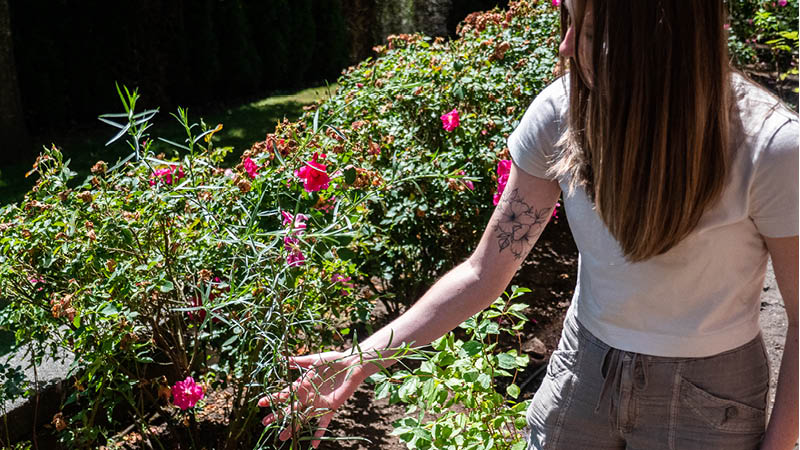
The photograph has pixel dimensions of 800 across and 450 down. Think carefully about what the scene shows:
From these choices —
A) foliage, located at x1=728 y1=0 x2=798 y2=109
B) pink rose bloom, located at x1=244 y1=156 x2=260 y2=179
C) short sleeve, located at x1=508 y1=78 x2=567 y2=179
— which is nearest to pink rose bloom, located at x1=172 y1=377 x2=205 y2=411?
pink rose bloom, located at x1=244 y1=156 x2=260 y2=179

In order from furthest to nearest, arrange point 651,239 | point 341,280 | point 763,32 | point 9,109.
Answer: point 763,32 → point 9,109 → point 341,280 → point 651,239

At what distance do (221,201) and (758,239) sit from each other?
151 centimetres

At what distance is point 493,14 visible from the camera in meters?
5.00

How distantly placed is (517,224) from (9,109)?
21.9 ft

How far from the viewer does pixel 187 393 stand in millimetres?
2428

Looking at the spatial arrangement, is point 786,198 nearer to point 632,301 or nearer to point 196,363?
point 632,301

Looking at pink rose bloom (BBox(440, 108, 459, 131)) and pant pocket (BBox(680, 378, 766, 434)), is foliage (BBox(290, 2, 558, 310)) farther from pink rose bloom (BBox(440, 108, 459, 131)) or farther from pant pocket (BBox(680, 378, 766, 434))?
pant pocket (BBox(680, 378, 766, 434))

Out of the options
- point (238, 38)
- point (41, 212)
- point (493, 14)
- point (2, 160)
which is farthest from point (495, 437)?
point (238, 38)

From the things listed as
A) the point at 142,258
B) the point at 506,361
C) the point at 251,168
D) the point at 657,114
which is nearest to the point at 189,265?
the point at 142,258

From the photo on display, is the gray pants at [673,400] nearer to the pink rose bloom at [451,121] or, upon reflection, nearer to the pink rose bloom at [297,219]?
the pink rose bloom at [297,219]

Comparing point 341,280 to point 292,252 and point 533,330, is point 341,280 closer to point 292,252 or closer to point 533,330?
point 292,252

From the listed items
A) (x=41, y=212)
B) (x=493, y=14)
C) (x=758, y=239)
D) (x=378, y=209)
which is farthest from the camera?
(x=493, y=14)

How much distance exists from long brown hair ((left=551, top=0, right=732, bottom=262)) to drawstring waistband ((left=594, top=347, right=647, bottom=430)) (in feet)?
0.63

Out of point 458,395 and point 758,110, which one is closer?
point 758,110
